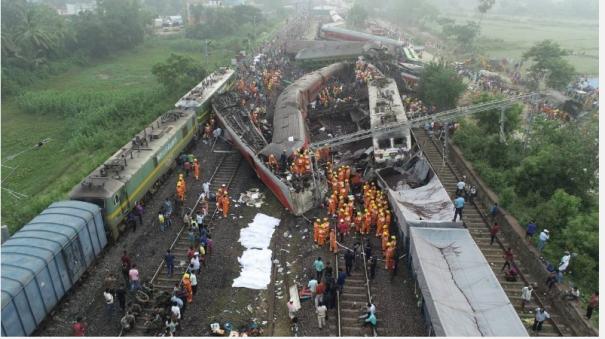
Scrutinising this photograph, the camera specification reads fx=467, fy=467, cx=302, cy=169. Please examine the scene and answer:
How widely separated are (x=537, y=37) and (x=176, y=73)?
57931mm

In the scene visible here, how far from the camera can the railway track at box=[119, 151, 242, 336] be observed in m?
11.6

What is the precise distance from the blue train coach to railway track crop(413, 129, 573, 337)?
11.7m

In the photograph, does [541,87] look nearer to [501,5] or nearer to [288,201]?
[288,201]

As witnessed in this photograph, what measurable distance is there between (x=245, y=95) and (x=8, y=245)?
66.3 feet

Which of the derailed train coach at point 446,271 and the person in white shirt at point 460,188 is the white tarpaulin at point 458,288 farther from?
the person in white shirt at point 460,188

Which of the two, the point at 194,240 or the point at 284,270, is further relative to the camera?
the point at 194,240

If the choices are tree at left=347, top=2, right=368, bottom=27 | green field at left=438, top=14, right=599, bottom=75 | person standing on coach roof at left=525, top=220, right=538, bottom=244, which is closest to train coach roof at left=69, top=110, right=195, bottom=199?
person standing on coach roof at left=525, top=220, right=538, bottom=244

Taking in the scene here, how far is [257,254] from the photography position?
14.4 meters

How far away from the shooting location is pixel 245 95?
30234 mm

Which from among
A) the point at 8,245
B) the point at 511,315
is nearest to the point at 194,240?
the point at 8,245

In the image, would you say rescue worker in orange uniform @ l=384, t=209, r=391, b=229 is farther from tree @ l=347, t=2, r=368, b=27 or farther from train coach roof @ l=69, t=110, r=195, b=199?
tree @ l=347, t=2, r=368, b=27

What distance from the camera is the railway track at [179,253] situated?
11.6 m

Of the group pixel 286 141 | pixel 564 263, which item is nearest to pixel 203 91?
pixel 286 141

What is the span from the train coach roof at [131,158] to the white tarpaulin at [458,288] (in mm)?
9456
